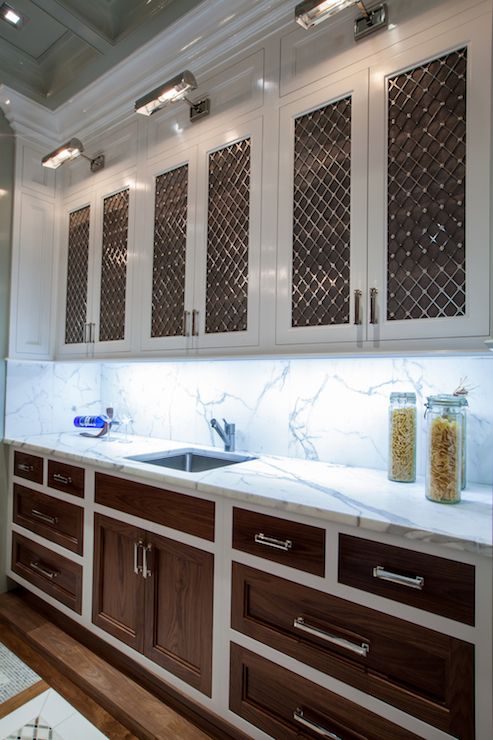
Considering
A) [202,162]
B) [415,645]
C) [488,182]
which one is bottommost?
[415,645]

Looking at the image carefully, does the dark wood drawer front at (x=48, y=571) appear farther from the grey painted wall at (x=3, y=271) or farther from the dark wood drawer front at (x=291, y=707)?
the dark wood drawer front at (x=291, y=707)

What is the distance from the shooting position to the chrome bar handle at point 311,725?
3.77 ft

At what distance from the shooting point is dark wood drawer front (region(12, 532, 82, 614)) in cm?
199

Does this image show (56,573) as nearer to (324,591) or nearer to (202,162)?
(324,591)

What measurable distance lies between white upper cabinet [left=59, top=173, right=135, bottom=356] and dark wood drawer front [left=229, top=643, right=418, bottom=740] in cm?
154

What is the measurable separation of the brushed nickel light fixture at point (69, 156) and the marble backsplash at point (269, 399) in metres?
1.18

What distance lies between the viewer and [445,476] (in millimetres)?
1241

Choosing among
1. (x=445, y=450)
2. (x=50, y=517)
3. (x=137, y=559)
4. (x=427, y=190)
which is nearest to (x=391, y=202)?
(x=427, y=190)

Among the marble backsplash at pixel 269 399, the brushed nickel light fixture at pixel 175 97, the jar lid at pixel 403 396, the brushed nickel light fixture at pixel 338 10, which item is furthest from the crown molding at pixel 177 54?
the jar lid at pixel 403 396

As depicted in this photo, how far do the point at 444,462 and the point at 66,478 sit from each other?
1.72 metres

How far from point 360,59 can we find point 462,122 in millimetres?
479

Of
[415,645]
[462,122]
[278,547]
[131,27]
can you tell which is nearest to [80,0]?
[131,27]

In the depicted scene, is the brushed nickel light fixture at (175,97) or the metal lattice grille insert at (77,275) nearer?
the brushed nickel light fixture at (175,97)

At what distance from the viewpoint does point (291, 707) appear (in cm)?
124
